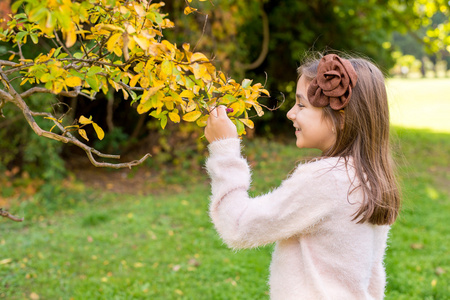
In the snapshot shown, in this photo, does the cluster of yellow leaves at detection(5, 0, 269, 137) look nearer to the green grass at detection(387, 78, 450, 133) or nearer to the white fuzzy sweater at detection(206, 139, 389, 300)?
the white fuzzy sweater at detection(206, 139, 389, 300)

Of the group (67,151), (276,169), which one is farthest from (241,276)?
Answer: (67,151)

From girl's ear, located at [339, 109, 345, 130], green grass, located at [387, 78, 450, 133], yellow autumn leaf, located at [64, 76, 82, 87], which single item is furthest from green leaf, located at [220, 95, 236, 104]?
green grass, located at [387, 78, 450, 133]

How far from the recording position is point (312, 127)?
146 cm

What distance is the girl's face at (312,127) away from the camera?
1.45 metres

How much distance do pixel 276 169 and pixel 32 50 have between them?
389 cm

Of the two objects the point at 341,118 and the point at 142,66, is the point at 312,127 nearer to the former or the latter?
the point at 341,118

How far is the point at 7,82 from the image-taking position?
1.43m

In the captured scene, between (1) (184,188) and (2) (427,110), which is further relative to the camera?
(2) (427,110)

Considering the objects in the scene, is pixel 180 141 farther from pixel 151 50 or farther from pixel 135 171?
pixel 151 50

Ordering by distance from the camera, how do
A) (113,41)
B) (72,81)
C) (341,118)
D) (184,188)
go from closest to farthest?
(113,41)
(72,81)
(341,118)
(184,188)

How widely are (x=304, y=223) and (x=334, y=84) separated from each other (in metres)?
0.46

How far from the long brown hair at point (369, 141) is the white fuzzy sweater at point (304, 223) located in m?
0.06

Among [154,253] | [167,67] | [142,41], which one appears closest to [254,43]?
[154,253]

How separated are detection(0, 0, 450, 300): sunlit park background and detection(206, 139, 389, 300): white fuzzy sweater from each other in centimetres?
47
